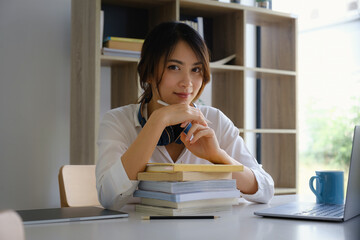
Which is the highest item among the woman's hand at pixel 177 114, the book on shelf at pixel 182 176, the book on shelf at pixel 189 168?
the woman's hand at pixel 177 114

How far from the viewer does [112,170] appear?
138 cm

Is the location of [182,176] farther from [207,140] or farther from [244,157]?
[244,157]

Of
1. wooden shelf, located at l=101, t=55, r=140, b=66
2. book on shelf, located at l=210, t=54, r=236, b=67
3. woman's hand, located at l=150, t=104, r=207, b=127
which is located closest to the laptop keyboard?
woman's hand, located at l=150, t=104, r=207, b=127

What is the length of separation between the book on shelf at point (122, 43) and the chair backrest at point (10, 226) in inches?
94.1

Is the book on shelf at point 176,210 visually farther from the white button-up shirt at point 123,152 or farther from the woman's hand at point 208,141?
the woman's hand at point 208,141

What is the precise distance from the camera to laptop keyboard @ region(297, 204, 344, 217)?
1.17 m

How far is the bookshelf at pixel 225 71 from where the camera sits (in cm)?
273

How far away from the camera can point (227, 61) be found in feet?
10.6

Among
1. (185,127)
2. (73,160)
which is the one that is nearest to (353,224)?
(185,127)

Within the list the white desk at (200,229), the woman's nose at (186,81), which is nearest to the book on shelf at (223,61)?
the woman's nose at (186,81)

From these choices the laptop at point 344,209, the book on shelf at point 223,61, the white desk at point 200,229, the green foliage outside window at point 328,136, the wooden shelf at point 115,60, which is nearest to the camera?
the white desk at point 200,229

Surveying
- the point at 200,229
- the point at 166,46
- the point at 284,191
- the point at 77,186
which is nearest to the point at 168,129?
the point at 166,46

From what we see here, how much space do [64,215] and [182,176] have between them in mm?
319

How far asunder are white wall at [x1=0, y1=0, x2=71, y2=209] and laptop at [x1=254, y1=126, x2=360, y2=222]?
6.55 ft
